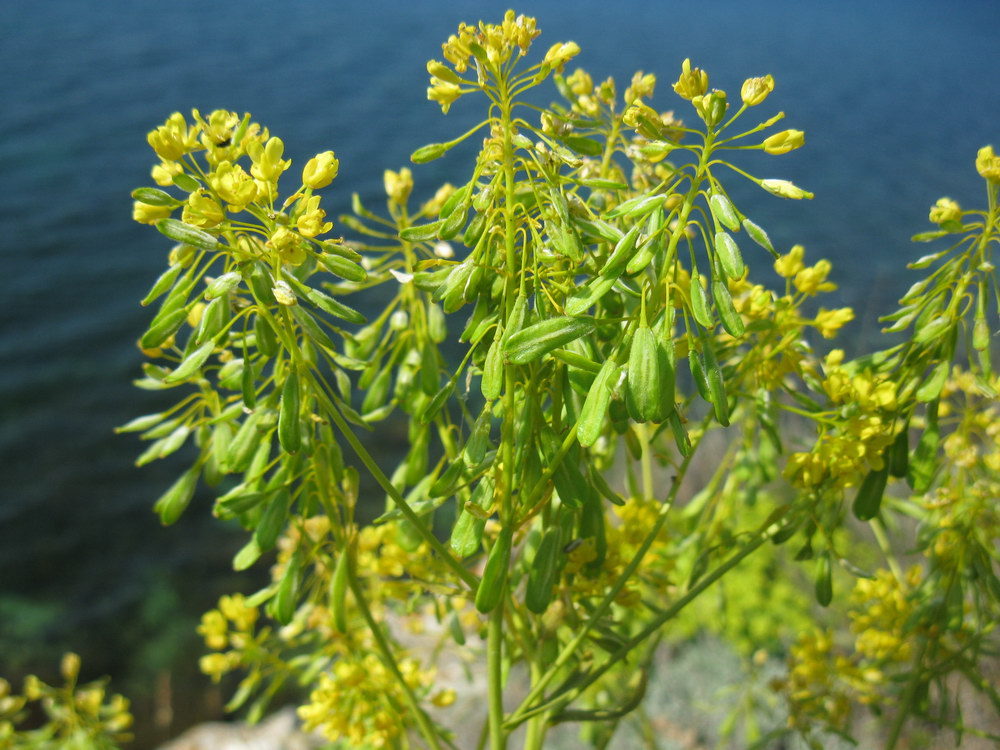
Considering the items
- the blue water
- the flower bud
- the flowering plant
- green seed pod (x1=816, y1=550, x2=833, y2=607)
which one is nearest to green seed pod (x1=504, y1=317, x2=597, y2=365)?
the flowering plant

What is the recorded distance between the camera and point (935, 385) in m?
0.71

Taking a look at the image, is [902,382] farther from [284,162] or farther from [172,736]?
[172,736]

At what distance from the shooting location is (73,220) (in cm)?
477

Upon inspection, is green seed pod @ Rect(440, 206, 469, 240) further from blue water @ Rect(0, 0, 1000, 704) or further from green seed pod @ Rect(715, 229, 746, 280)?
blue water @ Rect(0, 0, 1000, 704)

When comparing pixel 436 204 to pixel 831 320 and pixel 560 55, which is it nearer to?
pixel 560 55

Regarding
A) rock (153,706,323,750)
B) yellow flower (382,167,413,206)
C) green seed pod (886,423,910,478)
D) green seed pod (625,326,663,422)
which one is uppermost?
yellow flower (382,167,413,206)

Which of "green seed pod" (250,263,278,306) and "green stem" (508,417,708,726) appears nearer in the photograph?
"green seed pod" (250,263,278,306)

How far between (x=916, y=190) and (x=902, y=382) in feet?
23.2

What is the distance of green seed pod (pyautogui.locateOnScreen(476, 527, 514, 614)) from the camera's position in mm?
624

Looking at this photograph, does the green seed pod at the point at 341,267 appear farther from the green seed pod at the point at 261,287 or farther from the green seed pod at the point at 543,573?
the green seed pod at the point at 543,573

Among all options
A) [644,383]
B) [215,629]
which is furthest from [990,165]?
[215,629]

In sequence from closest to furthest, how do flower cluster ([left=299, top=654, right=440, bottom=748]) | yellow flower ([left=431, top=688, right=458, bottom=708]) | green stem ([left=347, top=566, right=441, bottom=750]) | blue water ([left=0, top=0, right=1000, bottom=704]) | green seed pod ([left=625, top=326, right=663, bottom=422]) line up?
green seed pod ([left=625, top=326, right=663, bottom=422]) < green stem ([left=347, top=566, right=441, bottom=750]) < flower cluster ([left=299, top=654, right=440, bottom=748]) < yellow flower ([left=431, top=688, right=458, bottom=708]) < blue water ([left=0, top=0, right=1000, bottom=704])

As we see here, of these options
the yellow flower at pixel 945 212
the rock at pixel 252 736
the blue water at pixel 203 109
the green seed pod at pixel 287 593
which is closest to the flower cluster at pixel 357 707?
the green seed pod at pixel 287 593

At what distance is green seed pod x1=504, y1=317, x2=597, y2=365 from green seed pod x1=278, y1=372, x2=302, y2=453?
0.16 m
